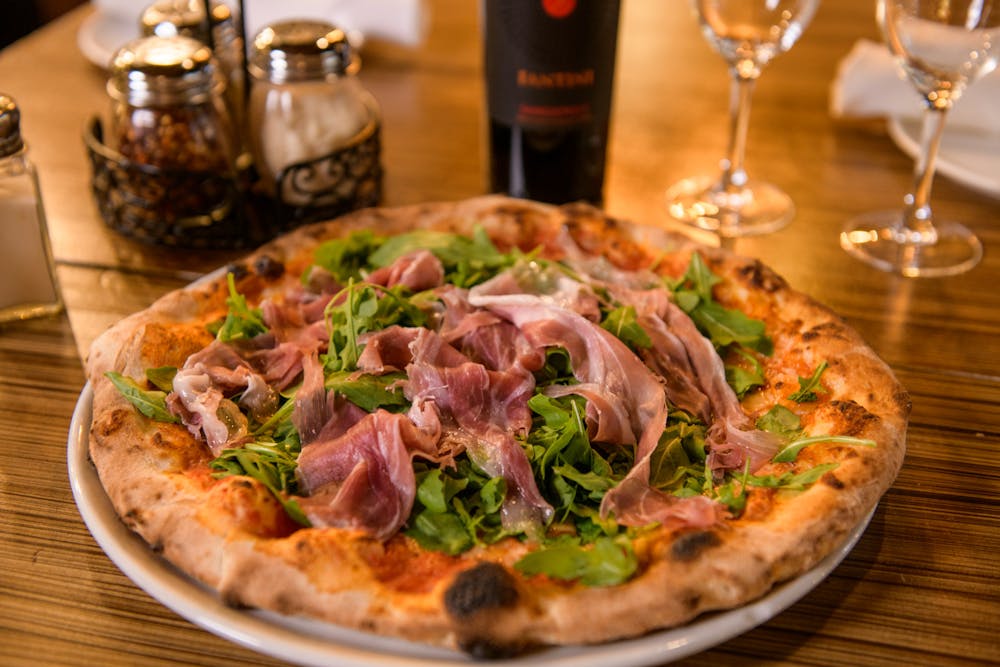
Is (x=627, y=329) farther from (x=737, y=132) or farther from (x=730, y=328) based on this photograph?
(x=737, y=132)

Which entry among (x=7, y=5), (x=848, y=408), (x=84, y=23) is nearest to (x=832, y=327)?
(x=848, y=408)

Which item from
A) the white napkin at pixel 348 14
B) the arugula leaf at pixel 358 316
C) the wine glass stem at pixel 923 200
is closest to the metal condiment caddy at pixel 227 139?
the arugula leaf at pixel 358 316

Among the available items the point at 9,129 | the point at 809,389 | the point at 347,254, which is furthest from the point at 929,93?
the point at 9,129

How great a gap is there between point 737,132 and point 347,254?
32.7 inches

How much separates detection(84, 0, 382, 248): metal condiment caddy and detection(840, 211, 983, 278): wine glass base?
86cm

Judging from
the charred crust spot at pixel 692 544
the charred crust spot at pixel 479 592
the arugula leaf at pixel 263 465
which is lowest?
the arugula leaf at pixel 263 465

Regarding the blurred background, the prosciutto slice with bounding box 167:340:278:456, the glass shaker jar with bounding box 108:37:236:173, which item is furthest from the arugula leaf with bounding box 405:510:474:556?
the blurred background

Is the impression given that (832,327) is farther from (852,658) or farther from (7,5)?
(7,5)

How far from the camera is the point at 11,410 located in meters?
1.38

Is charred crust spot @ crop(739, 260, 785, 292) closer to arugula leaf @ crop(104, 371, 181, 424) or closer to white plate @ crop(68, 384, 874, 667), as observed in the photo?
white plate @ crop(68, 384, 874, 667)

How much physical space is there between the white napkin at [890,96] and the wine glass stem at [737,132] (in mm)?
317

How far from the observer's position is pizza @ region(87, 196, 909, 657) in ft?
3.10

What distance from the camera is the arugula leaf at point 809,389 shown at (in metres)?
1.23

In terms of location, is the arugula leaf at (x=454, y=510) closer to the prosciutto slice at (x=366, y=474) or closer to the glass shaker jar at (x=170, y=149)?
the prosciutto slice at (x=366, y=474)
